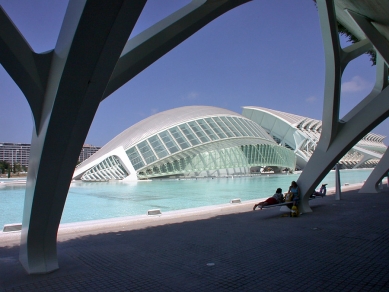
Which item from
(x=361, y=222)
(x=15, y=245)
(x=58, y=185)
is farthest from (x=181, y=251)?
(x=361, y=222)

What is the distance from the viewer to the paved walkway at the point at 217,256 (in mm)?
3945

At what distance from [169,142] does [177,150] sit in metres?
1.51

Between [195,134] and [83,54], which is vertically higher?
[195,134]

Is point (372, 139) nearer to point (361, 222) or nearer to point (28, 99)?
point (361, 222)

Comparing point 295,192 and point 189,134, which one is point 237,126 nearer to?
point 189,134

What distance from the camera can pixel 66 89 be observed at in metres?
3.11

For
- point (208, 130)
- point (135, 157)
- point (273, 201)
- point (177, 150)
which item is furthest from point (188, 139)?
point (273, 201)

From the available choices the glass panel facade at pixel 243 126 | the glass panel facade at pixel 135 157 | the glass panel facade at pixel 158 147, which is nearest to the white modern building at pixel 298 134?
the glass panel facade at pixel 243 126

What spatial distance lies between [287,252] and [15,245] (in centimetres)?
499

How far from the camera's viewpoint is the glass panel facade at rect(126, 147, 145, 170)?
30734 mm

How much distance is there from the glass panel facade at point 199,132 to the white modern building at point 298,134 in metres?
32.4

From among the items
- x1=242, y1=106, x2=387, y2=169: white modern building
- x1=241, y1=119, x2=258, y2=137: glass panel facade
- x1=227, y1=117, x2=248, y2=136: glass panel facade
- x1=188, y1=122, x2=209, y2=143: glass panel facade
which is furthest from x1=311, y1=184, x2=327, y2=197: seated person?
x1=242, y1=106, x2=387, y2=169: white modern building

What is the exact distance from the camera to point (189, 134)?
32.6 metres

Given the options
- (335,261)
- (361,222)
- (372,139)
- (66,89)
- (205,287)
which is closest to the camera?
(66,89)
